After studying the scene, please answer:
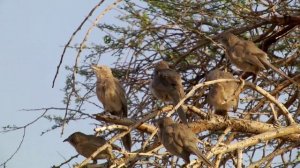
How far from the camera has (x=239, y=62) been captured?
26.7 feet

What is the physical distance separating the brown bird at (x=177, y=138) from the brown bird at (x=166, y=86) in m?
0.83

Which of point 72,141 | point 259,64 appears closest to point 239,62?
point 259,64

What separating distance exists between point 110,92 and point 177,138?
2576mm

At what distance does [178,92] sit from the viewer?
8.07m

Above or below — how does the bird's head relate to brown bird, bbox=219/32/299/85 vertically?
above

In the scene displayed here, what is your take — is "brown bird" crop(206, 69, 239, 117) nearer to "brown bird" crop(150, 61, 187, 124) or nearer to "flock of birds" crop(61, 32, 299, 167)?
"flock of birds" crop(61, 32, 299, 167)

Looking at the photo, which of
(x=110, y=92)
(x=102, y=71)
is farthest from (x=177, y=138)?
(x=102, y=71)

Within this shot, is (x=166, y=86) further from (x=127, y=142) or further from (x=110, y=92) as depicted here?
(x=110, y=92)

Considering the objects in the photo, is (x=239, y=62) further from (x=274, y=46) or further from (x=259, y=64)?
(x=274, y=46)

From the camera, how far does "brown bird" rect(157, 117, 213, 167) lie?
6949 mm

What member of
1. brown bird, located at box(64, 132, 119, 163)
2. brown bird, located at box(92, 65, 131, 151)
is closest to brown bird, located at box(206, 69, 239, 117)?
brown bird, located at box(92, 65, 131, 151)

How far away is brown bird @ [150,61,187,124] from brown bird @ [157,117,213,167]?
0.83m

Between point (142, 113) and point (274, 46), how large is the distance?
→ 221 cm

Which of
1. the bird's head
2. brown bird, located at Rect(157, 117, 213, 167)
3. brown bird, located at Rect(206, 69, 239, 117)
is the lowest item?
brown bird, located at Rect(157, 117, 213, 167)
